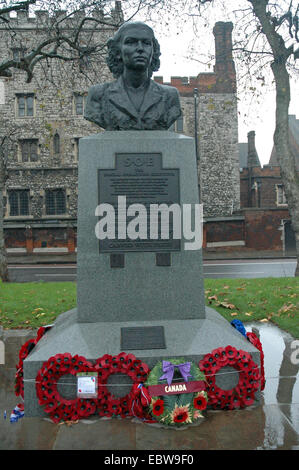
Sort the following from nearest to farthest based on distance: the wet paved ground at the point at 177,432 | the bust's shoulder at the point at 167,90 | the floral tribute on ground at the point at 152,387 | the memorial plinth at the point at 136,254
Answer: the wet paved ground at the point at 177,432 < the floral tribute on ground at the point at 152,387 < the memorial plinth at the point at 136,254 < the bust's shoulder at the point at 167,90

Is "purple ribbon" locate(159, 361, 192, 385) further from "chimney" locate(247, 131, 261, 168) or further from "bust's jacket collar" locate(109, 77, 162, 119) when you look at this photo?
"chimney" locate(247, 131, 261, 168)

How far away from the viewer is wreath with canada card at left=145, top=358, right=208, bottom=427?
340cm

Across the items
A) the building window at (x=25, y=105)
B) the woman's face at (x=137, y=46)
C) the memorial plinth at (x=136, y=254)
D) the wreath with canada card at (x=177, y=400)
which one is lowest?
the wreath with canada card at (x=177, y=400)

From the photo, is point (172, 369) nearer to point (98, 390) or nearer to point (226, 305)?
point (98, 390)

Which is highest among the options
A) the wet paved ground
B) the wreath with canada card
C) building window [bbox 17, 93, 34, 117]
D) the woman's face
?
building window [bbox 17, 93, 34, 117]

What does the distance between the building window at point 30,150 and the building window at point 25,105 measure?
2567mm

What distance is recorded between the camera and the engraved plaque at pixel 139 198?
4.51 metres

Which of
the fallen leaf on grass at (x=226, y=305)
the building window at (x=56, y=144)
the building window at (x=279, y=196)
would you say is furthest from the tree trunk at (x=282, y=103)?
the building window at (x=279, y=196)

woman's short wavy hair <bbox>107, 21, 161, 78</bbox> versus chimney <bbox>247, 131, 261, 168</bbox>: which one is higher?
chimney <bbox>247, 131, 261, 168</bbox>

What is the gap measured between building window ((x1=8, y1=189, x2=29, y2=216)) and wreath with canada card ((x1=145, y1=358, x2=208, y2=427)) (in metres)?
34.4

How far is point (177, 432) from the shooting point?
329cm

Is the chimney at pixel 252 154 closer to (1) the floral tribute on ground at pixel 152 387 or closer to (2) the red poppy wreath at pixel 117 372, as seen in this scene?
(1) the floral tribute on ground at pixel 152 387

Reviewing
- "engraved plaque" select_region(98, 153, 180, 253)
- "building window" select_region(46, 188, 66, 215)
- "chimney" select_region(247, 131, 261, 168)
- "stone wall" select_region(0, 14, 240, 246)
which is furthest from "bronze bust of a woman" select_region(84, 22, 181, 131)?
"chimney" select_region(247, 131, 261, 168)

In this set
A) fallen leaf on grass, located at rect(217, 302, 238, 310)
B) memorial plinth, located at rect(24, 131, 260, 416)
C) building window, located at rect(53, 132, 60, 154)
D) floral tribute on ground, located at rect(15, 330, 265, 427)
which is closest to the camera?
floral tribute on ground, located at rect(15, 330, 265, 427)
